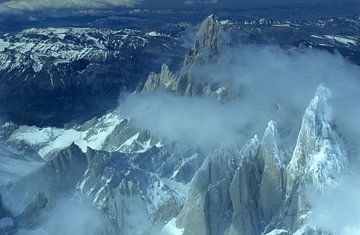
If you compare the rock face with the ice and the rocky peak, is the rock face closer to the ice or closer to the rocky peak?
the rocky peak

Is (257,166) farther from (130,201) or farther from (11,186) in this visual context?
(11,186)

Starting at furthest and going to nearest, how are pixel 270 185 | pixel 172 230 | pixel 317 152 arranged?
pixel 172 230 < pixel 270 185 < pixel 317 152

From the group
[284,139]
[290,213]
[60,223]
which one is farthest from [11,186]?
[290,213]

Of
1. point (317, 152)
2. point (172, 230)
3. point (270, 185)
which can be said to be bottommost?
point (172, 230)

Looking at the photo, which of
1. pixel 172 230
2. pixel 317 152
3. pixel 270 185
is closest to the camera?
pixel 317 152

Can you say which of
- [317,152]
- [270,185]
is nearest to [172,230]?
[270,185]

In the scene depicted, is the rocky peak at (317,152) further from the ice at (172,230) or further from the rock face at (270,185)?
the ice at (172,230)

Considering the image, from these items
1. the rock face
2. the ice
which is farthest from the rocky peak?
the ice

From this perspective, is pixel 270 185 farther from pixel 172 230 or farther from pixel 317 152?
pixel 172 230

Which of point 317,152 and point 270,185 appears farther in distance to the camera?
point 270,185

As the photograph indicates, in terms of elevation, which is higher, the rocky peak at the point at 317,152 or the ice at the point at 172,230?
the rocky peak at the point at 317,152

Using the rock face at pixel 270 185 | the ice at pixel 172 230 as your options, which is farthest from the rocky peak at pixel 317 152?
the ice at pixel 172 230
